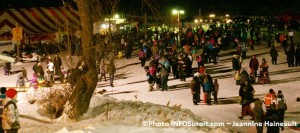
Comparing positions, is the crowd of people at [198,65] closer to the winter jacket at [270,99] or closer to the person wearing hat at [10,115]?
the winter jacket at [270,99]

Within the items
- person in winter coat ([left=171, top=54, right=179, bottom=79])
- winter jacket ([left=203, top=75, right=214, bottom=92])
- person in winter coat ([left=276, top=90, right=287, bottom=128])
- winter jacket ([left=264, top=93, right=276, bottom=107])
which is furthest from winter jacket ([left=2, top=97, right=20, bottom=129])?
person in winter coat ([left=171, top=54, right=179, bottom=79])

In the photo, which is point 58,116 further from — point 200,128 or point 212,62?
point 212,62

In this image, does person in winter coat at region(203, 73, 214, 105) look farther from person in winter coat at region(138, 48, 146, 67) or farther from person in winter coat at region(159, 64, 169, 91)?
person in winter coat at region(138, 48, 146, 67)

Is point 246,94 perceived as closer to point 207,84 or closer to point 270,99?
point 270,99

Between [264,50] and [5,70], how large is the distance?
17.9 m

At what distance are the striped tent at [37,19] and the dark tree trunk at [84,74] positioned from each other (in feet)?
76.6

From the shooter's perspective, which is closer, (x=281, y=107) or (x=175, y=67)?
(x=281, y=107)

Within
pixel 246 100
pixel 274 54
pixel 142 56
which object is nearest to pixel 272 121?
pixel 246 100

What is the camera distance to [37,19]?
125 ft

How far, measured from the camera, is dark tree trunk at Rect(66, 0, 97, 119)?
527 inches

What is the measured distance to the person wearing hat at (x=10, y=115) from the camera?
9.92m

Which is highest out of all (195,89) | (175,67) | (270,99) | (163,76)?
(175,67)

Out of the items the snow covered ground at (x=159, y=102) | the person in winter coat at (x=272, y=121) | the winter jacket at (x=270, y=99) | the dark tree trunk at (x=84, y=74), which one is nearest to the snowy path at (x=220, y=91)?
the snow covered ground at (x=159, y=102)

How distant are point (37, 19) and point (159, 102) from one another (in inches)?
901
